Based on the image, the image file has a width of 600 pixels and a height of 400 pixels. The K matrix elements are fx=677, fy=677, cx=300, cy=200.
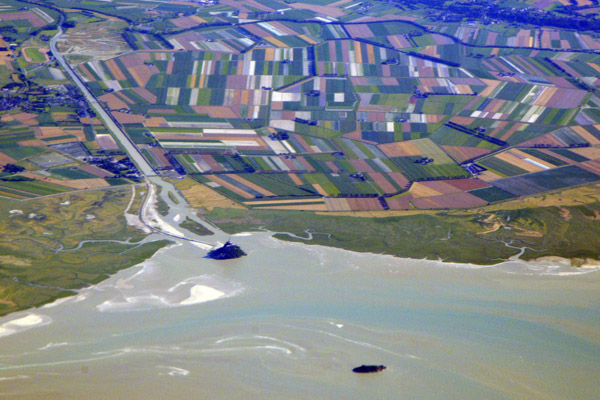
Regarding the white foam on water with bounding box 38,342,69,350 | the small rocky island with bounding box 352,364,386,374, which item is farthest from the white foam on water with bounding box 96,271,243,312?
the small rocky island with bounding box 352,364,386,374

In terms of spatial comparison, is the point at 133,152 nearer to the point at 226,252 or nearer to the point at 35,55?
the point at 226,252

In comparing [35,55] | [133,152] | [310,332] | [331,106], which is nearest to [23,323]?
[310,332]

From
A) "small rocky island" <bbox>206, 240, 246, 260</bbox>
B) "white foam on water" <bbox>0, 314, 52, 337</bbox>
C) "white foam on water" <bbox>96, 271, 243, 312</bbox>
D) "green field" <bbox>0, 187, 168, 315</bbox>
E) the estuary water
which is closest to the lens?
the estuary water

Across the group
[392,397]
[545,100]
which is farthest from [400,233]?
[545,100]

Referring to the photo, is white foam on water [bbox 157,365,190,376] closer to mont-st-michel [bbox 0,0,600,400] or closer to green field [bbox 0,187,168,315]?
mont-st-michel [bbox 0,0,600,400]

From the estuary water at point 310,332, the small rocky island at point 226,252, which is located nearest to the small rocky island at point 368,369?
the estuary water at point 310,332

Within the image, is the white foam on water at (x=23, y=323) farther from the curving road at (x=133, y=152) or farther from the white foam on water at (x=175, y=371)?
the curving road at (x=133, y=152)

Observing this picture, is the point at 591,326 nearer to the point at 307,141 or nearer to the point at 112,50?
the point at 307,141
